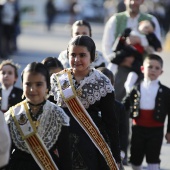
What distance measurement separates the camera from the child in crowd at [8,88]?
9141mm

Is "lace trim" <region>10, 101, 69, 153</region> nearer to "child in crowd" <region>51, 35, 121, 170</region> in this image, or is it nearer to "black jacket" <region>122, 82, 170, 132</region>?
"child in crowd" <region>51, 35, 121, 170</region>

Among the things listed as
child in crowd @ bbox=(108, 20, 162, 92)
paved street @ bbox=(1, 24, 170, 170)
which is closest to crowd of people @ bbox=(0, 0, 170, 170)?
child in crowd @ bbox=(108, 20, 162, 92)

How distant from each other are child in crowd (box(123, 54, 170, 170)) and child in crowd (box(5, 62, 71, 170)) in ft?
10.0

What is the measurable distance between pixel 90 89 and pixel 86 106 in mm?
142

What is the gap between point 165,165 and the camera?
10.2m

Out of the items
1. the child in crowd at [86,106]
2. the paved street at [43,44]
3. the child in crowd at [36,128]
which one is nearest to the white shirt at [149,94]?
the child in crowd at [86,106]

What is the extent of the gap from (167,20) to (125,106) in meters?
25.6

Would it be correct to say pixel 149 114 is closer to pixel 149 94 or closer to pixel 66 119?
pixel 149 94

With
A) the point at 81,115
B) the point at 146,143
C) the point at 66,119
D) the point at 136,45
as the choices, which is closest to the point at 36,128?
the point at 66,119

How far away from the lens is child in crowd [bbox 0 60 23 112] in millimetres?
9141

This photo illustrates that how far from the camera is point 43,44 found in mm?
29500

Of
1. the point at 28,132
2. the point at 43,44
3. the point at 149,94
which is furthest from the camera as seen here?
the point at 43,44

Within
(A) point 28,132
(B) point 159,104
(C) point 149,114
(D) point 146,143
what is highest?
(A) point 28,132

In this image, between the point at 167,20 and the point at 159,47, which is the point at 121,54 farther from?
the point at 167,20
